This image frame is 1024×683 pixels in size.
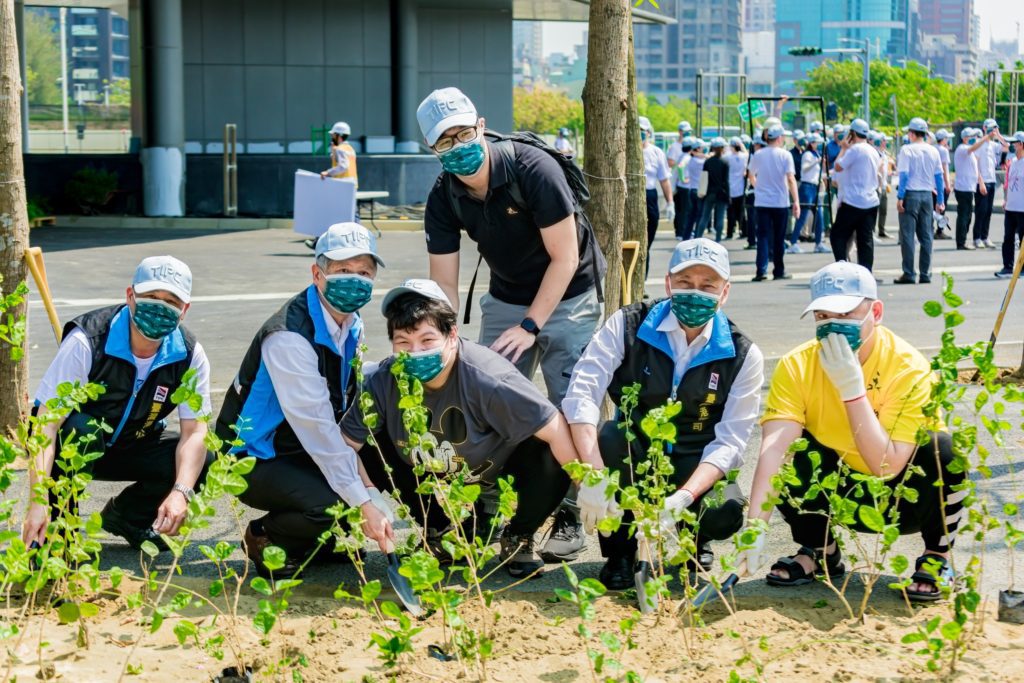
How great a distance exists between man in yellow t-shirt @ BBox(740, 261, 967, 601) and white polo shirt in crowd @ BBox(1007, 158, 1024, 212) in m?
12.3

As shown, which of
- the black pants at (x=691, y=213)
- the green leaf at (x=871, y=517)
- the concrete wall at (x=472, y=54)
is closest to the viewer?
the green leaf at (x=871, y=517)

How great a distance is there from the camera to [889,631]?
4.41 meters

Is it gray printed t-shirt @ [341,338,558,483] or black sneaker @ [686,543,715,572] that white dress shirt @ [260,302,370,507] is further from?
black sneaker @ [686,543,715,572]

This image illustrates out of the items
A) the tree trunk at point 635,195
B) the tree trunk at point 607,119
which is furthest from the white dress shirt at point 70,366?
the tree trunk at point 635,195

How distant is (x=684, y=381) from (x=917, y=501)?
3.02ft

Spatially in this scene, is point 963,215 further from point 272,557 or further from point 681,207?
point 272,557

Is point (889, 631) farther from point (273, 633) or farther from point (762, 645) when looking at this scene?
point (273, 633)

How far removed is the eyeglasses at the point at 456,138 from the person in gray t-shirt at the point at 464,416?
76 cm

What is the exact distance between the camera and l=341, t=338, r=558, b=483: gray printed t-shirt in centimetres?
490

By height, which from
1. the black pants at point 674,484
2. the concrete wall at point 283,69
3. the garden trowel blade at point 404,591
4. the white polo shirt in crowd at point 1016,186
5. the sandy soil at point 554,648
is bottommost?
the sandy soil at point 554,648

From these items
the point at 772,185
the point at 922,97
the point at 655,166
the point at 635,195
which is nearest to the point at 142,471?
the point at 635,195

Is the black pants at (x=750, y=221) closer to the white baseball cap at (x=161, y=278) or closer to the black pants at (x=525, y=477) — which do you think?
the black pants at (x=525, y=477)

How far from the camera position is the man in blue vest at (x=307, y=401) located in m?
4.97

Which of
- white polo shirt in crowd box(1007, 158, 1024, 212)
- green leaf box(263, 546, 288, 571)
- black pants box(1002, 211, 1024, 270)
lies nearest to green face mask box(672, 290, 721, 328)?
green leaf box(263, 546, 288, 571)
